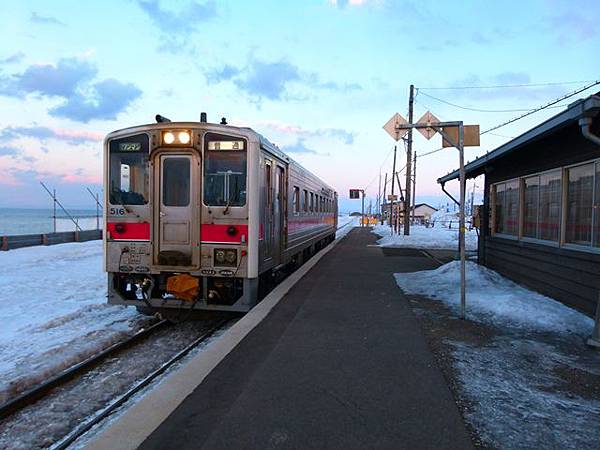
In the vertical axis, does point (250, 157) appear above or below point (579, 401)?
above

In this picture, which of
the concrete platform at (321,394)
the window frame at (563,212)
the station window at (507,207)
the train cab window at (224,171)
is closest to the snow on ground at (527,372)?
the concrete platform at (321,394)

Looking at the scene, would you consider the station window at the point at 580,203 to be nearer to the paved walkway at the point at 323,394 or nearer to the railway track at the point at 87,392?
the paved walkway at the point at 323,394

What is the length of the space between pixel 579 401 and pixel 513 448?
50.3 inches

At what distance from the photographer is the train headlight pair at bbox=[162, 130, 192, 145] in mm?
7441

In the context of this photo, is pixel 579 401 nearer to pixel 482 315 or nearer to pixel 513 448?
pixel 513 448

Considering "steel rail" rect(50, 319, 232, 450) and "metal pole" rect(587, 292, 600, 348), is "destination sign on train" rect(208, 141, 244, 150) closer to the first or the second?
"steel rail" rect(50, 319, 232, 450)

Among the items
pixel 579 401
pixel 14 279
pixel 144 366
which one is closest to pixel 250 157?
pixel 144 366

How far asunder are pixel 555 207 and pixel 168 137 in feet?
21.4

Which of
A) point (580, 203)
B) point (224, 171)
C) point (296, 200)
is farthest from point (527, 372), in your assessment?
point (296, 200)

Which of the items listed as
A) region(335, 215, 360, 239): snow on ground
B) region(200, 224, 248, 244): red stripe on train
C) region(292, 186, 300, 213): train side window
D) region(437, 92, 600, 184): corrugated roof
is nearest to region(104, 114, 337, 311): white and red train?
region(200, 224, 248, 244): red stripe on train

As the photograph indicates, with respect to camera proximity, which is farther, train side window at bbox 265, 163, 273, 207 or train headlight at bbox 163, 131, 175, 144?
train side window at bbox 265, 163, 273, 207

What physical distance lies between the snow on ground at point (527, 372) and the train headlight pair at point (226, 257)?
132 inches

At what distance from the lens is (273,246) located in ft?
30.1

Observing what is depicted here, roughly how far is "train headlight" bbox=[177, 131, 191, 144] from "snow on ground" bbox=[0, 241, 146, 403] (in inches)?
122
